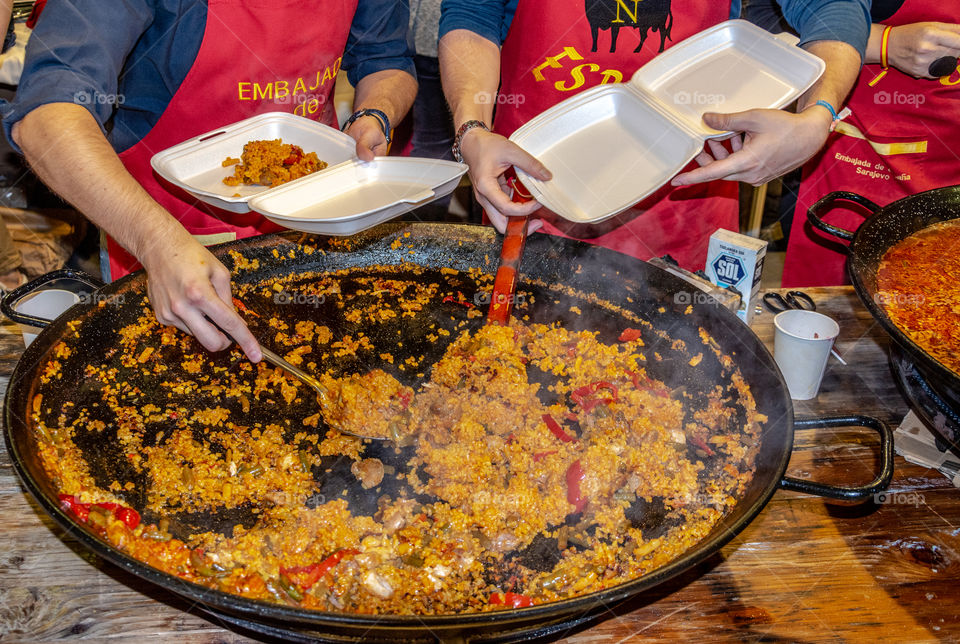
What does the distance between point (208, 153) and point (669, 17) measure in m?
1.76

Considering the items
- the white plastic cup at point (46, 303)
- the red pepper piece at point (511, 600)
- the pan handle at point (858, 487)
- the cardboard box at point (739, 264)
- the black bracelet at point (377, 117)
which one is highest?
the black bracelet at point (377, 117)

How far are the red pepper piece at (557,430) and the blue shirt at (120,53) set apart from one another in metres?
1.62

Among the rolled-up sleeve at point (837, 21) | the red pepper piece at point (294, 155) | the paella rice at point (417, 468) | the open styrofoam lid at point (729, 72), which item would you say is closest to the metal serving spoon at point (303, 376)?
the paella rice at point (417, 468)

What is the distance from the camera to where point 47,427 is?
73.2 inches

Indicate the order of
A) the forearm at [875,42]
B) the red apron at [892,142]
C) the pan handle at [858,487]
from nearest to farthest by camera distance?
the pan handle at [858,487] → the forearm at [875,42] → the red apron at [892,142]

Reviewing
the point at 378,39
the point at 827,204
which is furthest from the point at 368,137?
the point at 827,204

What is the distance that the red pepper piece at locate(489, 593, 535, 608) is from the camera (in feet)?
4.87

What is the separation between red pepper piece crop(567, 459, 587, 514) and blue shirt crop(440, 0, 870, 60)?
1.77 m

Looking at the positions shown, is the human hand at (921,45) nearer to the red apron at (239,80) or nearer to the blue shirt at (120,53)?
the blue shirt at (120,53)

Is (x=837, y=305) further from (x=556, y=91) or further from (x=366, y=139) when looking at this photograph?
(x=366, y=139)

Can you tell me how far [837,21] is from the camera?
8.27ft

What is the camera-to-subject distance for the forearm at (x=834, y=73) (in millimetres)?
2395

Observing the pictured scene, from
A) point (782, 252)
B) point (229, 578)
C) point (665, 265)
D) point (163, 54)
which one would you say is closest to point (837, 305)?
point (665, 265)

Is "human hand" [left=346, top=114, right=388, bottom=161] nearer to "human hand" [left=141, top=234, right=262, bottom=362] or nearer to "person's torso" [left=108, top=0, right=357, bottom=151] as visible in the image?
"person's torso" [left=108, top=0, right=357, bottom=151]
